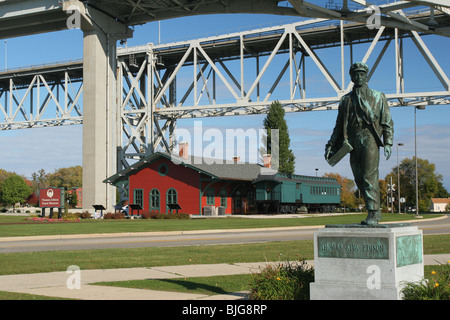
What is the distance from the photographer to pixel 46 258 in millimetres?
15141

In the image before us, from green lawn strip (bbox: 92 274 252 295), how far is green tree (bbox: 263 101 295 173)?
4432 centimetres

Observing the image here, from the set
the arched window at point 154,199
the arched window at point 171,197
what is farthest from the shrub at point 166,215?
the arched window at point 154,199

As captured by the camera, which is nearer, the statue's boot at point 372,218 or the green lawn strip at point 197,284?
the statue's boot at point 372,218

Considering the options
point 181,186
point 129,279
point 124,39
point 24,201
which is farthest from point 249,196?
point 24,201

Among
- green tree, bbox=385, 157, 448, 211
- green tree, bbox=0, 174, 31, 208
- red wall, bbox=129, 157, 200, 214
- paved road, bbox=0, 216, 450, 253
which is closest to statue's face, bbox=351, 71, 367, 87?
paved road, bbox=0, 216, 450, 253

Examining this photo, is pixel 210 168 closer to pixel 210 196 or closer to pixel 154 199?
pixel 210 196

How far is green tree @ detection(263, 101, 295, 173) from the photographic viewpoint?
55406 millimetres

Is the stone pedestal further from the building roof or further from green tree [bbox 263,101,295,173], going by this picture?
green tree [bbox 263,101,295,173]

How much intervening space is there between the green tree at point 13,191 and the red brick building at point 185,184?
6375cm

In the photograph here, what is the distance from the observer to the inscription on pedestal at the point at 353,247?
7.41 m

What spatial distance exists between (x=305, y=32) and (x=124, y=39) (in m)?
18.1

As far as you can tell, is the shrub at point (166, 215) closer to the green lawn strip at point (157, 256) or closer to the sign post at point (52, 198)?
the sign post at point (52, 198)
